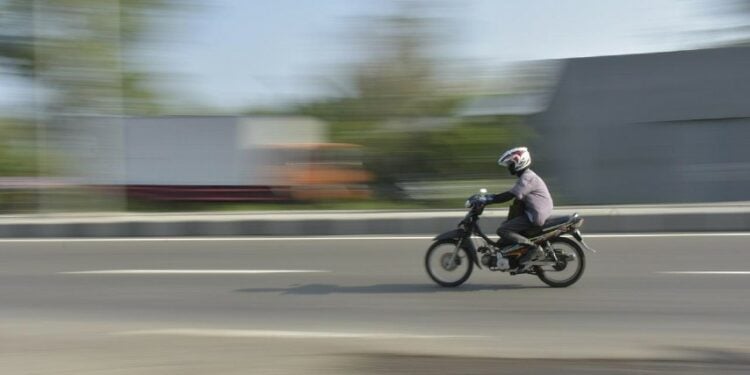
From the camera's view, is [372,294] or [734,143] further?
[734,143]

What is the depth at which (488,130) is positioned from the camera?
2455 cm

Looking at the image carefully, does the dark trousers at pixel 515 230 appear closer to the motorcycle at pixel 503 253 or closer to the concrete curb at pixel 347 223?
the motorcycle at pixel 503 253

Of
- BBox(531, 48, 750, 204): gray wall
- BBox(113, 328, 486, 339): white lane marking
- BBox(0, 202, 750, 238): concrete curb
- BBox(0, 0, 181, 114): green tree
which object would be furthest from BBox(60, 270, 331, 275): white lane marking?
BBox(531, 48, 750, 204): gray wall

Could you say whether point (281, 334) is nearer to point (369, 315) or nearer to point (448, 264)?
point (369, 315)

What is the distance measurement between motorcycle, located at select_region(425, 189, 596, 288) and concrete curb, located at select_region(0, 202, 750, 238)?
5072mm

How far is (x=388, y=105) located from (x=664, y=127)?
8738 mm

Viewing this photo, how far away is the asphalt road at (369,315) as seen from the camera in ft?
17.7

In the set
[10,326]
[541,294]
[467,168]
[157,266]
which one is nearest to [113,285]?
[157,266]

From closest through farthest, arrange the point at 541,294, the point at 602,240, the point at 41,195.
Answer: the point at 541,294
the point at 602,240
the point at 41,195

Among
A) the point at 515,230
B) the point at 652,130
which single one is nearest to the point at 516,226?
the point at 515,230

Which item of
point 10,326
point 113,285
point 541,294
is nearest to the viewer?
point 10,326

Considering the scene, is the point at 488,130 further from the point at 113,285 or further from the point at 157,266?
the point at 113,285

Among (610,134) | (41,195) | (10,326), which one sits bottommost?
(10,326)

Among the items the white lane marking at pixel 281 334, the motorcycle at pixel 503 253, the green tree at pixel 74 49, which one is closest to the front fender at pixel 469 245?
the motorcycle at pixel 503 253
